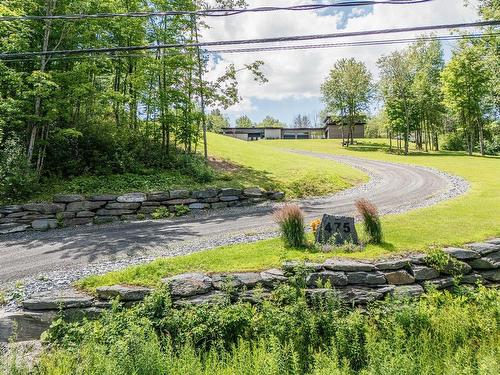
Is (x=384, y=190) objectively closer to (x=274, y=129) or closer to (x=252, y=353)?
(x=252, y=353)

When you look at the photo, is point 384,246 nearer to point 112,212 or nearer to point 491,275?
point 491,275

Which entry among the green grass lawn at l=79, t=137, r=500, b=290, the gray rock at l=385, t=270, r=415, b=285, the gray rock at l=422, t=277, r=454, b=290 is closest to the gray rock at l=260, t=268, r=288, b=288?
the green grass lawn at l=79, t=137, r=500, b=290

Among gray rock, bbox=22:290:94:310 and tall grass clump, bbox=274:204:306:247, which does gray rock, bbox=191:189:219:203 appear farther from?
gray rock, bbox=22:290:94:310

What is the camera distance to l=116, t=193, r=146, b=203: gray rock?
40.3 feet

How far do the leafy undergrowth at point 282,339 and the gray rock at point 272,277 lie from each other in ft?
0.86

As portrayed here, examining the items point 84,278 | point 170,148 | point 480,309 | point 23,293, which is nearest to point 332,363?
point 480,309

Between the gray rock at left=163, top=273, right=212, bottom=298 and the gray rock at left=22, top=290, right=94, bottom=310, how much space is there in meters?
1.44

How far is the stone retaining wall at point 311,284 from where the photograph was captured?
231 inches

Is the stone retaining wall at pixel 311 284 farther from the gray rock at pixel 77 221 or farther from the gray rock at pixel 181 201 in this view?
the gray rock at pixel 181 201

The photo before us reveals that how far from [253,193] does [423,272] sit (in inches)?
332

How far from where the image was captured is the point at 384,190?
54.3 ft

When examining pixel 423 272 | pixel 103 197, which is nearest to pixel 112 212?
pixel 103 197

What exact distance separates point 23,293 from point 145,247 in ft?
9.92

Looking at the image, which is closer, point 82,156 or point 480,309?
point 480,309
